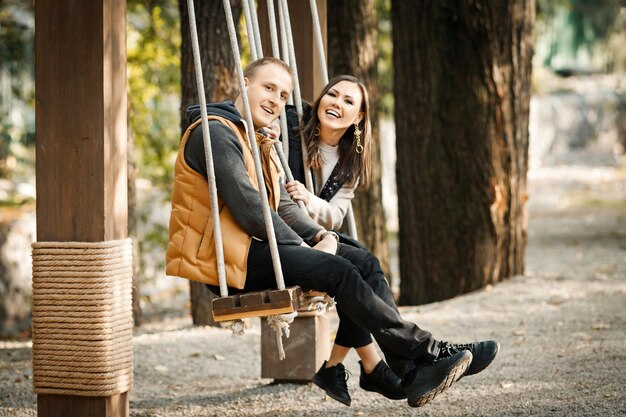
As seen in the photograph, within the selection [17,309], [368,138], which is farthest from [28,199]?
[368,138]

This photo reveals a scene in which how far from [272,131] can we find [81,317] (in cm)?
110

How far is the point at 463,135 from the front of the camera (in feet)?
24.4

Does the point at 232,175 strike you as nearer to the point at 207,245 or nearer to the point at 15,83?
the point at 207,245

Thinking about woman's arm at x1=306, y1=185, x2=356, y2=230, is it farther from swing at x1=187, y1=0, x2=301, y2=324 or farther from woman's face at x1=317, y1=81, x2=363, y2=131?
swing at x1=187, y1=0, x2=301, y2=324

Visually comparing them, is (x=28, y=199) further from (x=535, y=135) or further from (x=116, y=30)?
(x=535, y=135)

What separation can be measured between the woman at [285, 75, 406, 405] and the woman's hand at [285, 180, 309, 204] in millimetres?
58

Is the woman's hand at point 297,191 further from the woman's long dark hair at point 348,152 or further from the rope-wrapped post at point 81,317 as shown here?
the rope-wrapped post at point 81,317

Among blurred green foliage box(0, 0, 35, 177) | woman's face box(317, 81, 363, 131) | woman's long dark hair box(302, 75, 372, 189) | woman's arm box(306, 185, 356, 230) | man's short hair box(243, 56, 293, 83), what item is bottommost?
woman's arm box(306, 185, 356, 230)

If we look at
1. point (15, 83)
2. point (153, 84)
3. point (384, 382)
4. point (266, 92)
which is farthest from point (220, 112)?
point (15, 83)

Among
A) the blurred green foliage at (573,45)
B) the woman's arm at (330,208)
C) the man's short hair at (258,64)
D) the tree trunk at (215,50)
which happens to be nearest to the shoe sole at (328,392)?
the woman's arm at (330,208)

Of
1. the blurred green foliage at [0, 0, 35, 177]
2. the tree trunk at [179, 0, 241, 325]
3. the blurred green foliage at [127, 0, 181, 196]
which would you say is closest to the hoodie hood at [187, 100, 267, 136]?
the tree trunk at [179, 0, 241, 325]

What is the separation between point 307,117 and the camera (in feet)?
14.3

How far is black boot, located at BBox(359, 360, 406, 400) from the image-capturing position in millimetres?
3869

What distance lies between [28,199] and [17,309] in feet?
4.93
